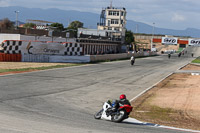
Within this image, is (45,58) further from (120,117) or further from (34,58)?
(120,117)

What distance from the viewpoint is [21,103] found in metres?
13.9

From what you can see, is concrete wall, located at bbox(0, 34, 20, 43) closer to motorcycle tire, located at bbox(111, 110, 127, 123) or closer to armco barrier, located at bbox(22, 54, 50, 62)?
armco barrier, located at bbox(22, 54, 50, 62)

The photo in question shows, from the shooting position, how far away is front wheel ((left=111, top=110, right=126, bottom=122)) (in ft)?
37.9

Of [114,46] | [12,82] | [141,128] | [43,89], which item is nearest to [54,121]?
[141,128]

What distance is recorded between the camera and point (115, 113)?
38.5 feet

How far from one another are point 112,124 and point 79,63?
97.0ft

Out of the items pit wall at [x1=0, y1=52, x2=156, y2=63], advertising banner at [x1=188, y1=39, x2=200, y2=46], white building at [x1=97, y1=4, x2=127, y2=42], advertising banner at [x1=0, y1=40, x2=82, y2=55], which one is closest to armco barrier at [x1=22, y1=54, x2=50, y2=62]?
pit wall at [x1=0, y1=52, x2=156, y2=63]

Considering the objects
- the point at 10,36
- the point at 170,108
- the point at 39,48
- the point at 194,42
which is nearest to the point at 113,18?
the point at 194,42

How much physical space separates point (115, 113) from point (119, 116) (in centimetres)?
19

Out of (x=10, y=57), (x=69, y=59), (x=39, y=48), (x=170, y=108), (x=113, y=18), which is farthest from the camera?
(x=113, y=18)

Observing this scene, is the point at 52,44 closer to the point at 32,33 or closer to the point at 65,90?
the point at 32,33

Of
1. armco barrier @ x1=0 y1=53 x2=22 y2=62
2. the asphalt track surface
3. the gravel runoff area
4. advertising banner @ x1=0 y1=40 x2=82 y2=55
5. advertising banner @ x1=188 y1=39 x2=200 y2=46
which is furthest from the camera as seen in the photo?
advertising banner @ x1=188 y1=39 x2=200 y2=46

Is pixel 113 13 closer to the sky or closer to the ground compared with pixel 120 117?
closer to the sky

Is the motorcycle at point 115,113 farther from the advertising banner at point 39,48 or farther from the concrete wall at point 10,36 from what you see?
the concrete wall at point 10,36
